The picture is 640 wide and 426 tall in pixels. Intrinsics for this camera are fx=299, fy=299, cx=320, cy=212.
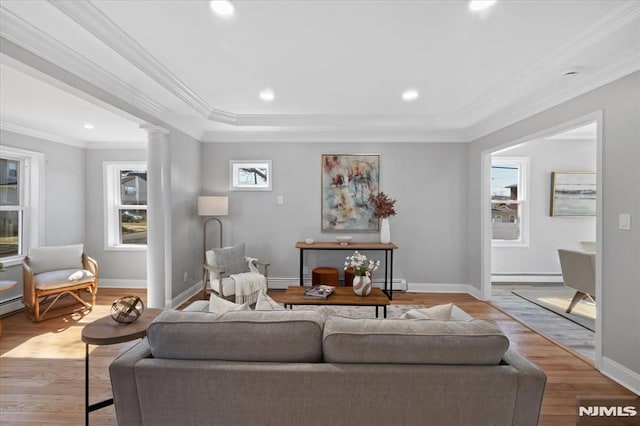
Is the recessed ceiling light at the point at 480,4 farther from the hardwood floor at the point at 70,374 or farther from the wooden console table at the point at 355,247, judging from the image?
the wooden console table at the point at 355,247

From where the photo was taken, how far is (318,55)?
249cm

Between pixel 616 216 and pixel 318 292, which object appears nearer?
pixel 616 216

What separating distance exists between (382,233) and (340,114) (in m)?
1.84

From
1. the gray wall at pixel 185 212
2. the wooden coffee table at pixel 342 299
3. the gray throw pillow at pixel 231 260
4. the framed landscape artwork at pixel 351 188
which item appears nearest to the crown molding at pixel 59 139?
the gray wall at pixel 185 212

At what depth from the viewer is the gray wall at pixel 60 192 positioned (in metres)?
4.11

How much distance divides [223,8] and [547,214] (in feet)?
19.3

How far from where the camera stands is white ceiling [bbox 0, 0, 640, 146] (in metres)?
1.90

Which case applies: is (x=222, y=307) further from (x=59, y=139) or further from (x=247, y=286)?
(x=59, y=139)

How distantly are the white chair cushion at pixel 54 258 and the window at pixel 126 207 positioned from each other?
899mm

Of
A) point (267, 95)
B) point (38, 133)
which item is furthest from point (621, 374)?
point (38, 133)

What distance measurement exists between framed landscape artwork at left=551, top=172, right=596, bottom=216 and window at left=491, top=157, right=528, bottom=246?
483 millimetres

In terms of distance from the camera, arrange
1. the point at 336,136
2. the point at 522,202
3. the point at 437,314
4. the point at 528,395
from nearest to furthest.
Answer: the point at 528,395, the point at 437,314, the point at 336,136, the point at 522,202

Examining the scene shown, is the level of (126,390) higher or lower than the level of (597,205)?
lower

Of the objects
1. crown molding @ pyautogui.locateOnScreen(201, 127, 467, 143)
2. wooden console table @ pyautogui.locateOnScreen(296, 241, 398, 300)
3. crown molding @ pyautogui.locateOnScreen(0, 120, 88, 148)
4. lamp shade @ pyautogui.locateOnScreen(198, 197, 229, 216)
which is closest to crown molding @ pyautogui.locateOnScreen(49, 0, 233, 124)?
crown molding @ pyautogui.locateOnScreen(201, 127, 467, 143)
